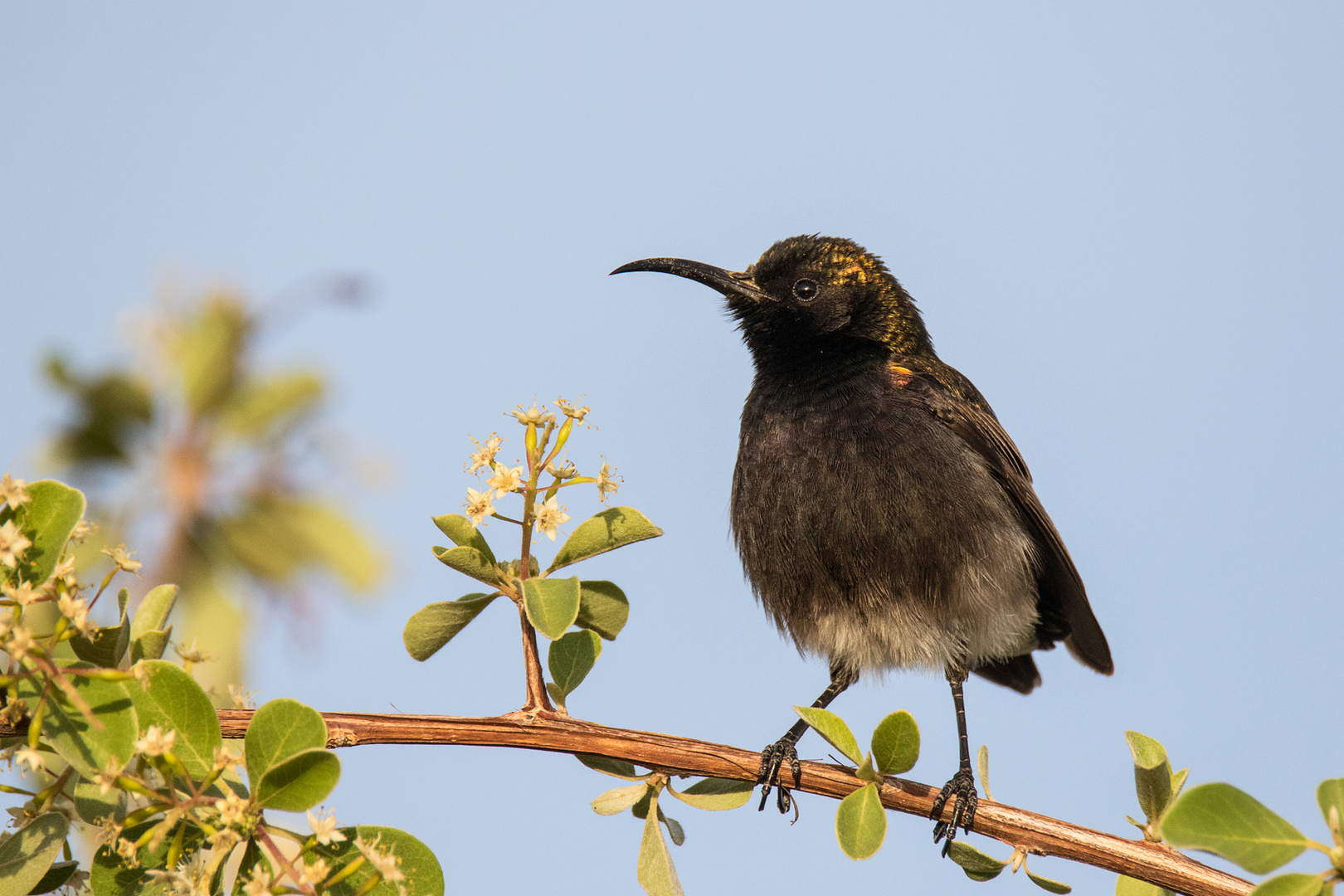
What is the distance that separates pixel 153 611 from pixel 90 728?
33 centimetres

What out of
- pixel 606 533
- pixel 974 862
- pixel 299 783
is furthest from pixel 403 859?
pixel 974 862

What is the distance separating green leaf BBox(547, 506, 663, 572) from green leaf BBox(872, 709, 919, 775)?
2.26 ft

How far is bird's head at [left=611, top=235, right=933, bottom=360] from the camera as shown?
4.95 meters

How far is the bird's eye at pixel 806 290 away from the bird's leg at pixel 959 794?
5.74 feet

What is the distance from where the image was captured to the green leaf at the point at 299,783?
1.94 m

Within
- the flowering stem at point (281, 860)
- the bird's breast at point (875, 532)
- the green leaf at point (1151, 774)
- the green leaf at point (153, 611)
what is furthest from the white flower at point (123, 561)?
the bird's breast at point (875, 532)

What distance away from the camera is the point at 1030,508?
15.9 ft

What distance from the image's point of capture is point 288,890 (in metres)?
1.85

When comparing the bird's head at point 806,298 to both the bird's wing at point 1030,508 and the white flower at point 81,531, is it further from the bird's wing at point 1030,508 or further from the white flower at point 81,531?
the white flower at point 81,531

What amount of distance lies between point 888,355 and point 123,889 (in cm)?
365

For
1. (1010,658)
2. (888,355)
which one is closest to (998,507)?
(888,355)

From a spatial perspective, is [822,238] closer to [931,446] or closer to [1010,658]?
[931,446]

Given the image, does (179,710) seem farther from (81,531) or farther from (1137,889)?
(1137,889)

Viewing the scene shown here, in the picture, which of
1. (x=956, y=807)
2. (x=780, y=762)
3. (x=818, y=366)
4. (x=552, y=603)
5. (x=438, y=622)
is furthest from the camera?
(x=818, y=366)
